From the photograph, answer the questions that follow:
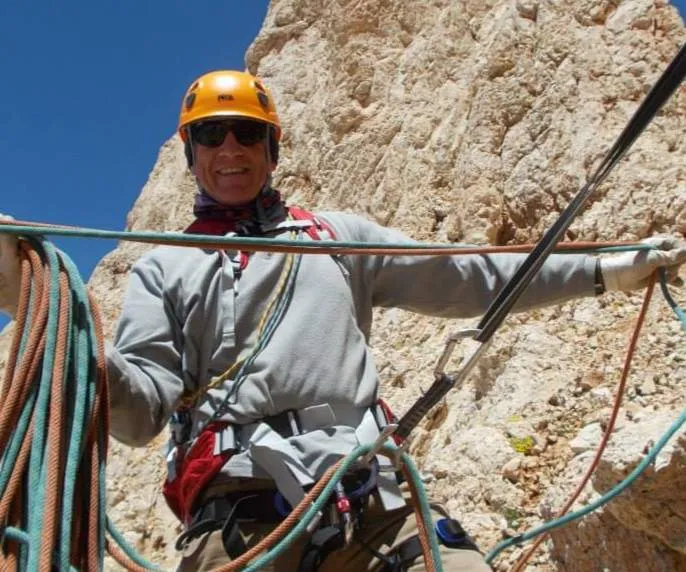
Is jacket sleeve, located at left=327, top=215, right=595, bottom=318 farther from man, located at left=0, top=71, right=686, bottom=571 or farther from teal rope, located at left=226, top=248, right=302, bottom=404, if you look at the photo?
teal rope, located at left=226, top=248, right=302, bottom=404

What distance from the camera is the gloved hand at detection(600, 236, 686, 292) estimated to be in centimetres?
263

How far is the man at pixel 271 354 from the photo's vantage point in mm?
2393

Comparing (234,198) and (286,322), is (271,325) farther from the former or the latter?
(234,198)

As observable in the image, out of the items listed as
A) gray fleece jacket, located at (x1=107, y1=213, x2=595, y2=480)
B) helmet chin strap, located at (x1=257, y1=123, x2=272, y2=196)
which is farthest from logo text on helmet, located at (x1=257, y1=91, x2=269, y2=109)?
gray fleece jacket, located at (x1=107, y1=213, x2=595, y2=480)

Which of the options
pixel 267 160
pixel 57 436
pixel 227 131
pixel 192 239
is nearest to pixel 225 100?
pixel 227 131

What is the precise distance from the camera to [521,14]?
23.4ft

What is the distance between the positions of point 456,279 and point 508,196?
369cm

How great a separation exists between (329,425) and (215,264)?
60cm

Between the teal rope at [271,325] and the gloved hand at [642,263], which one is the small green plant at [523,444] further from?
the teal rope at [271,325]

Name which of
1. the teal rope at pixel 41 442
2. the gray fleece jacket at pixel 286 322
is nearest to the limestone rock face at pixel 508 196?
the gray fleece jacket at pixel 286 322

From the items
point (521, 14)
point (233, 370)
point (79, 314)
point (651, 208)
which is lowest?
point (233, 370)

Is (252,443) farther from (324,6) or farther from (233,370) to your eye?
(324,6)

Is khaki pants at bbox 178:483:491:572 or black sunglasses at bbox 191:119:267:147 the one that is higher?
black sunglasses at bbox 191:119:267:147

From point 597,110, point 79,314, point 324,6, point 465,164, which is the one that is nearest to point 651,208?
point 597,110
